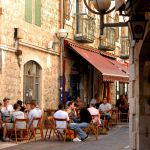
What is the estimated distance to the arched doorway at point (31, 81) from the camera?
2070 centimetres

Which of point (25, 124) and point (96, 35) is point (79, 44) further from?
point (25, 124)

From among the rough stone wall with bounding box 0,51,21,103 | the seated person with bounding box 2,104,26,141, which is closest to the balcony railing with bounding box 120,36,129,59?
the rough stone wall with bounding box 0,51,21,103

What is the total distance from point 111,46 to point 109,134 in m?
11.3

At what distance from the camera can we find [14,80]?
63.3 ft

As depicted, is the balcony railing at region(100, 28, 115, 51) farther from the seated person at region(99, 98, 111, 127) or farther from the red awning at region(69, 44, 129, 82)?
the seated person at region(99, 98, 111, 127)

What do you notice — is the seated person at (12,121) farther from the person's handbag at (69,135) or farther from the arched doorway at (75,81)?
the arched doorway at (75,81)

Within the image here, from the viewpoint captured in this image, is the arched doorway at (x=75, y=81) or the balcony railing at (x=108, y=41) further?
the balcony railing at (x=108, y=41)

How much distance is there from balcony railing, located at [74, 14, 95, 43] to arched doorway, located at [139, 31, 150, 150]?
52.1 ft

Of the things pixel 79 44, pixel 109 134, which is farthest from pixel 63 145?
pixel 79 44

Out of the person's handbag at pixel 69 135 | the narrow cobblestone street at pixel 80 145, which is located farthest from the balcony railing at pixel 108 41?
the person's handbag at pixel 69 135

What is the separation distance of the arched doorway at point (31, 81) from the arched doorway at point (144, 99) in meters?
11.5

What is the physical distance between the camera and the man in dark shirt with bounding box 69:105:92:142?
659 inches

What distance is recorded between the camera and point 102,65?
25547 millimetres

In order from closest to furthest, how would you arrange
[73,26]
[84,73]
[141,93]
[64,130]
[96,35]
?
[141,93], [64,130], [73,26], [84,73], [96,35]
